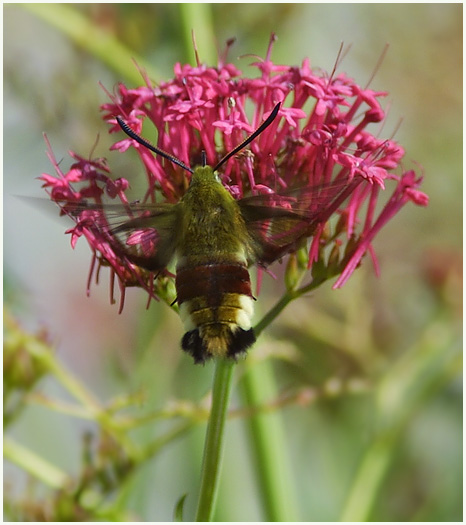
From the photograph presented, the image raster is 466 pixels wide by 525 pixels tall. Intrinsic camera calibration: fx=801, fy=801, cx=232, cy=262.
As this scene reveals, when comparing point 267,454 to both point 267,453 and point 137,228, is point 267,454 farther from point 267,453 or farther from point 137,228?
point 137,228

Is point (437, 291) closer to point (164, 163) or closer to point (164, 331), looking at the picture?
point (164, 331)

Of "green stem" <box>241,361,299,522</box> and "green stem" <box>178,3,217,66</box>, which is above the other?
"green stem" <box>178,3,217,66</box>

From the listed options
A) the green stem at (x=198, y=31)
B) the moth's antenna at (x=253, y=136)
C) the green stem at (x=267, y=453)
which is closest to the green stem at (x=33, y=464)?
the green stem at (x=267, y=453)

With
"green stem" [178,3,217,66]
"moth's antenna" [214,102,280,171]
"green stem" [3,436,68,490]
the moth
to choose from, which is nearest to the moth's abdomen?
the moth

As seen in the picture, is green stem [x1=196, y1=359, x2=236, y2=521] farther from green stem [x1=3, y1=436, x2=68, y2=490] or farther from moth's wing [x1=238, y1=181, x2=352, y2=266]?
green stem [x1=3, y1=436, x2=68, y2=490]

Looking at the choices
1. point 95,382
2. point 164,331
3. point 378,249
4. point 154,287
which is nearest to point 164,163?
point 154,287

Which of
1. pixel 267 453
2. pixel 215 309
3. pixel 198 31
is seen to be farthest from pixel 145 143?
pixel 267 453
